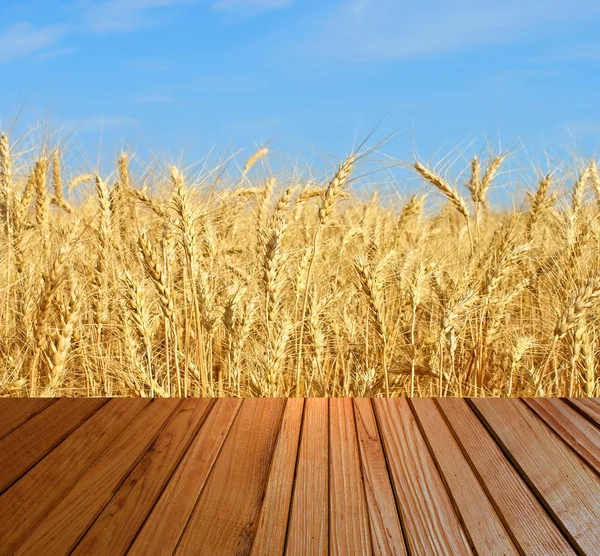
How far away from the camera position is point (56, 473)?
1.40 m

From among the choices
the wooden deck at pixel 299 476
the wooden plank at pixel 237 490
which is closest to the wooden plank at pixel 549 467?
the wooden deck at pixel 299 476

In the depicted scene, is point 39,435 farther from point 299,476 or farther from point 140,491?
point 299,476

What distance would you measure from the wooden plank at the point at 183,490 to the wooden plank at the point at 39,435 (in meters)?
0.32

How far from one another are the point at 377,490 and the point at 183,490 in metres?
0.37

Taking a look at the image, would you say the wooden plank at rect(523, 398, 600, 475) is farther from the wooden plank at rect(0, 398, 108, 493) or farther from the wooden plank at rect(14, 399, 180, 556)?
the wooden plank at rect(0, 398, 108, 493)

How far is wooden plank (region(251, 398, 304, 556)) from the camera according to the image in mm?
1136

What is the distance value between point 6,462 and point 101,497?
31 cm

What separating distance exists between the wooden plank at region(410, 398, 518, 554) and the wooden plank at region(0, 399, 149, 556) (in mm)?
728

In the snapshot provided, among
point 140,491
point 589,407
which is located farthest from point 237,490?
point 589,407

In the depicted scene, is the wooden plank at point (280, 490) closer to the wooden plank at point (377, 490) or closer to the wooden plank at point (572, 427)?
the wooden plank at point (377, 490)

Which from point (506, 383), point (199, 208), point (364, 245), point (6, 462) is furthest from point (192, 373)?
point (506, 383)

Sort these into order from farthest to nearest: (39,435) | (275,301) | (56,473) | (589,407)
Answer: (275,301), (589,407), (39,435), (56,473)

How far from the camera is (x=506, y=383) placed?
2.69 meters

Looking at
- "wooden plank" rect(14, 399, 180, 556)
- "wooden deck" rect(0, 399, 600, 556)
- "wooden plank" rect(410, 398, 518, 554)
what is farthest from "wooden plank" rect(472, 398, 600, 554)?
"wooden plank" rect(14, 399, 180, 556)
